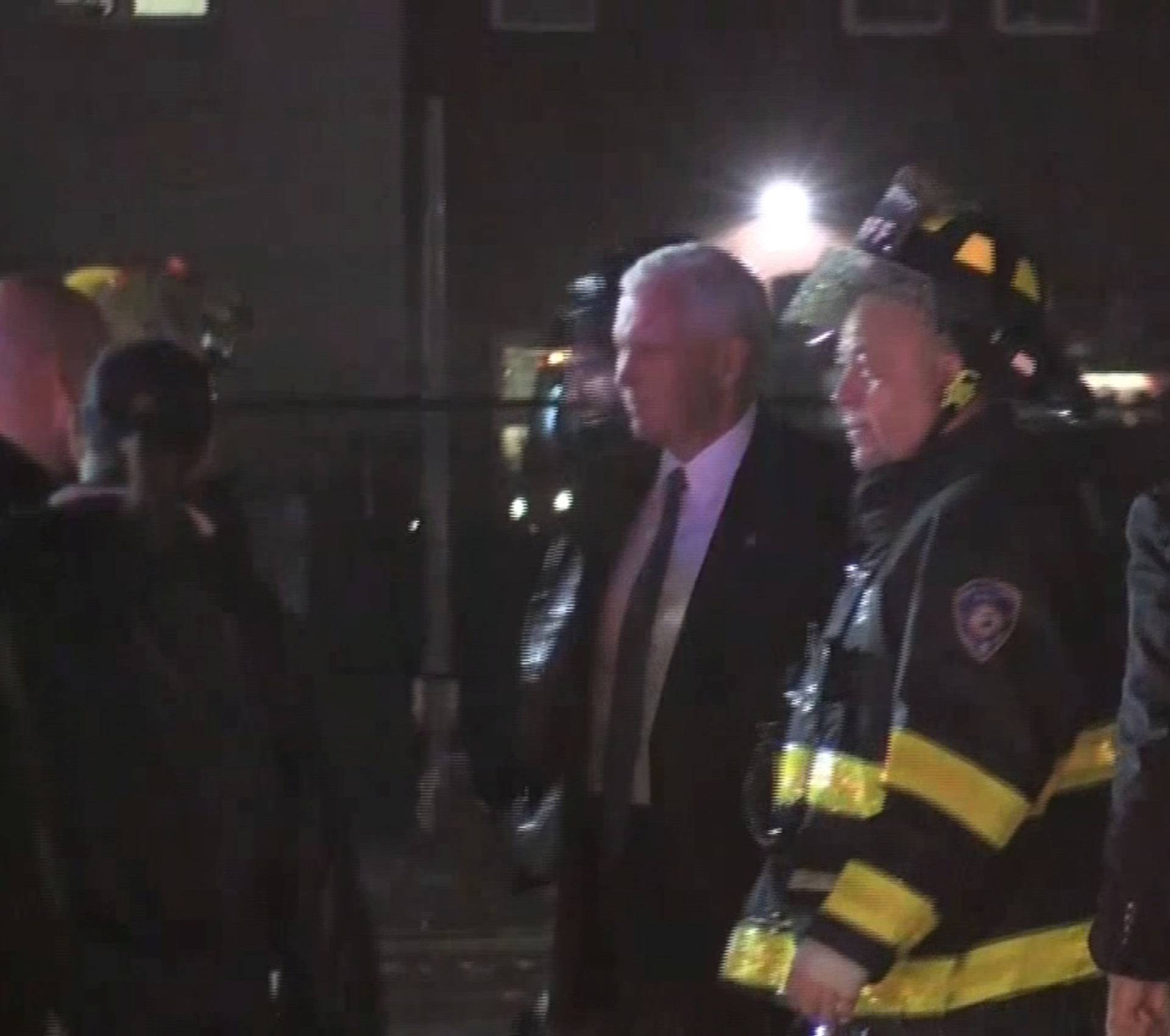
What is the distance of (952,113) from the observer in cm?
1238

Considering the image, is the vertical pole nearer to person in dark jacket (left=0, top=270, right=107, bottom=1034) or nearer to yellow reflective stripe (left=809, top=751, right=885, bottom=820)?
person in dark jacket (left=0, top=270, right=107, bottom=1034)

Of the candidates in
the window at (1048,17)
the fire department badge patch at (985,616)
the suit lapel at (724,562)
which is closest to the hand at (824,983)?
the fire department badge patch at (985,616)

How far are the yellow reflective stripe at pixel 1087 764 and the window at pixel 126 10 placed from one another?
871cm

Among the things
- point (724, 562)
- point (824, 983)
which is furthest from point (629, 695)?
point (824, 983)

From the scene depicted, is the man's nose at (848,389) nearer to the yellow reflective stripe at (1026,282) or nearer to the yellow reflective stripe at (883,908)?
the yellow reflective stripe at (1026,282)

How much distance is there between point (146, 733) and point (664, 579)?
969 millimetres

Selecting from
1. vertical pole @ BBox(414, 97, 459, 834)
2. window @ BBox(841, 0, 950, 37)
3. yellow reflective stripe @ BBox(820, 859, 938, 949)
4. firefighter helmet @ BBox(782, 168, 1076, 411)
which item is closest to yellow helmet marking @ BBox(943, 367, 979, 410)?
Result: firefighter helmet @ BBox(782, 168, 1076, 411)

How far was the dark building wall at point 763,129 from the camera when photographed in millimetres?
11711

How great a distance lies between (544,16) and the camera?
1216 cm

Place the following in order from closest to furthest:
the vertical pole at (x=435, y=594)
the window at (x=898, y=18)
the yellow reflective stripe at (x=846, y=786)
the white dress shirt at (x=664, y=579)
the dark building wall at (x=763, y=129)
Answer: the yellow reflective stripe at (x=846, y=786)
the white dress shirt at (x=664, y=579)
the vertical pole at (x=435, y=594)
the dark building wall at (x=763, y=129)
the window at (x=898, y=18)

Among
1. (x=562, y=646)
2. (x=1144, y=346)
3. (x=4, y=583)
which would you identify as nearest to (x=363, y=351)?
(x=1144, y=346)

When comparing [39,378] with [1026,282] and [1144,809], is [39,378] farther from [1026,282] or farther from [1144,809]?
[1144,809]

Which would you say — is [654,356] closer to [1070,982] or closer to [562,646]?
[562,646]

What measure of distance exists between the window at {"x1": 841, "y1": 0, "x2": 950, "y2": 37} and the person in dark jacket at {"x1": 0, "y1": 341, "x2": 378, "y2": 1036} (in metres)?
10.6
